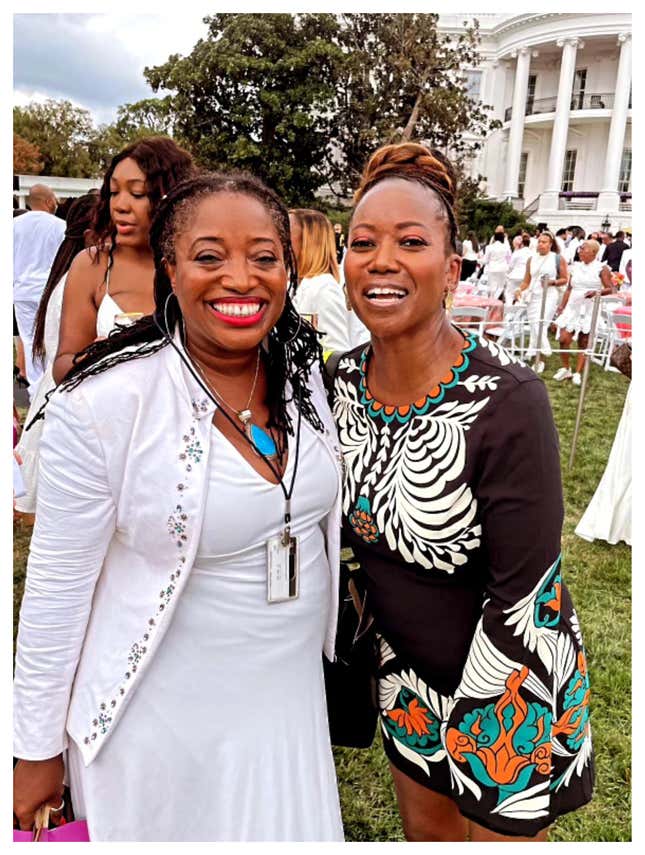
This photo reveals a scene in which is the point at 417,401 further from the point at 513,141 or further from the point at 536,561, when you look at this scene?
the point at 513,141

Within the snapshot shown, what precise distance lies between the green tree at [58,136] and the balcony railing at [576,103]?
24.2 metres

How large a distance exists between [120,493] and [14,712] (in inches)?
23.7

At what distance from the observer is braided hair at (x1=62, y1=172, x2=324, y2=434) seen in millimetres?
1539

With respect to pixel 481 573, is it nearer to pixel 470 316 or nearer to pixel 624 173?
pixel 470 316

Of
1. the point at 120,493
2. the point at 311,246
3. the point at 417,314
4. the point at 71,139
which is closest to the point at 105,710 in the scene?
the point at 120,493

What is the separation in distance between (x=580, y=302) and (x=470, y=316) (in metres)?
2.29

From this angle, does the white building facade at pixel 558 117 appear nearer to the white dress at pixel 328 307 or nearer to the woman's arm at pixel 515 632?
the white dress at pixel 328 307

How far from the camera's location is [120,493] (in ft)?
4.69

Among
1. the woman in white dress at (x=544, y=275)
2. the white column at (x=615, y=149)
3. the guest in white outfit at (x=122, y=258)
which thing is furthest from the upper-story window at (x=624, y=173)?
the guest in white outfit at (x=122, y=258)

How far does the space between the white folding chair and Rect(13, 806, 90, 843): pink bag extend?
765 centimetres

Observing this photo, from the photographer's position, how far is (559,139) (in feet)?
117

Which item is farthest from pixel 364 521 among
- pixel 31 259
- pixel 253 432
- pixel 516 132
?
pixel 516 132

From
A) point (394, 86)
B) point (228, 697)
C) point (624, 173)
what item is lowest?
point (228, 697)

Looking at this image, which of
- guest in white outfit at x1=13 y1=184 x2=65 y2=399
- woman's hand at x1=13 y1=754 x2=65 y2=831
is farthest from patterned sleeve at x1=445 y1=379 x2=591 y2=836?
guest in white outfit at x1=13 y1=184 x2=65 y2=399
